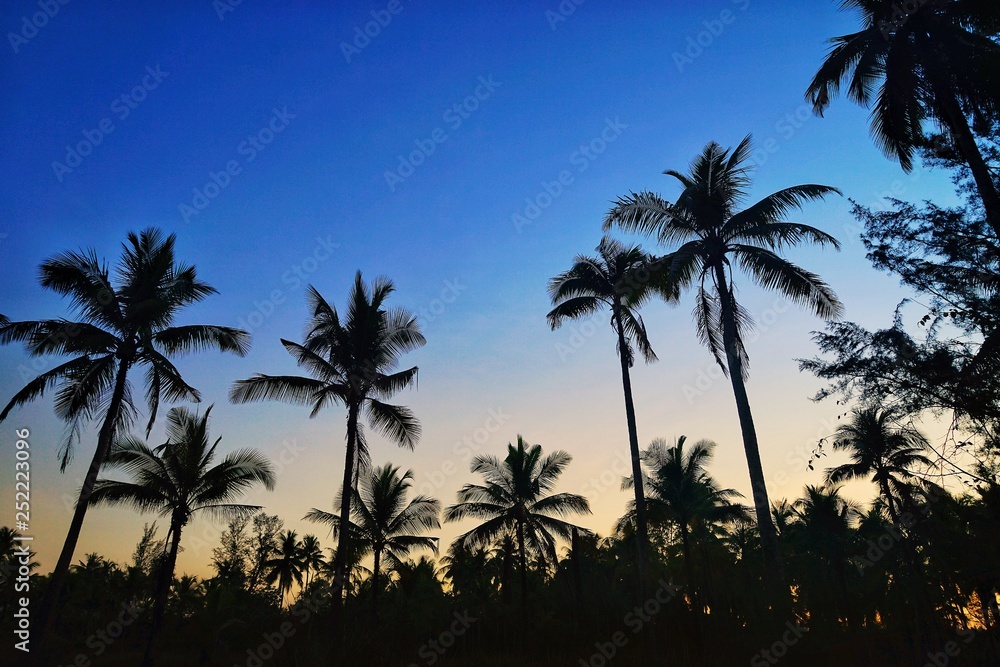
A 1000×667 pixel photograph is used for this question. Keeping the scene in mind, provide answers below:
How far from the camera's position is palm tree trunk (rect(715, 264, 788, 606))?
13.8m

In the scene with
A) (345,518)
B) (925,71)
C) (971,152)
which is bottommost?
(345,518)

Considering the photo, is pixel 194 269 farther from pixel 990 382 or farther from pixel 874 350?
pixel 990 382

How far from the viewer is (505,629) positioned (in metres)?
12.9

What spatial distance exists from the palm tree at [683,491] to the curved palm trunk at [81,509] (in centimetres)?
2376

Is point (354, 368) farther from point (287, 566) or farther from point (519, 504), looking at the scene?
point (287, 566)

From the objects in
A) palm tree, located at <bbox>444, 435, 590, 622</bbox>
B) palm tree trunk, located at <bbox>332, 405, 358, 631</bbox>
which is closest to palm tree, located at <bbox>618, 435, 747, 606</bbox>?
palm tree, located at <bbox>444, 435, 590, 622</bbox>

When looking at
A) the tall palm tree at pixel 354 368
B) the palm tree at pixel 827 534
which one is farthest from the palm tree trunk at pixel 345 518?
the palm tree at pixel 827 534

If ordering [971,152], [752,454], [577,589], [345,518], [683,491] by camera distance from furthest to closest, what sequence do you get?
[683,491], [345,518], [752,454], [577,589], [971,152]

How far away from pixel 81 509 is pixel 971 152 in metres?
21.6

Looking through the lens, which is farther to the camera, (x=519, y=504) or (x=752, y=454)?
(x=519, y=504)

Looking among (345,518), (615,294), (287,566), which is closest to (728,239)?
(615,294)

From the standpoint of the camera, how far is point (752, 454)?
52.4 ft

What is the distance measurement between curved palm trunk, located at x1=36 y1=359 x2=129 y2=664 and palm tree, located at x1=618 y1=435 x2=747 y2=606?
23.8m

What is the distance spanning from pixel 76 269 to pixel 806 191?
20635 mm
